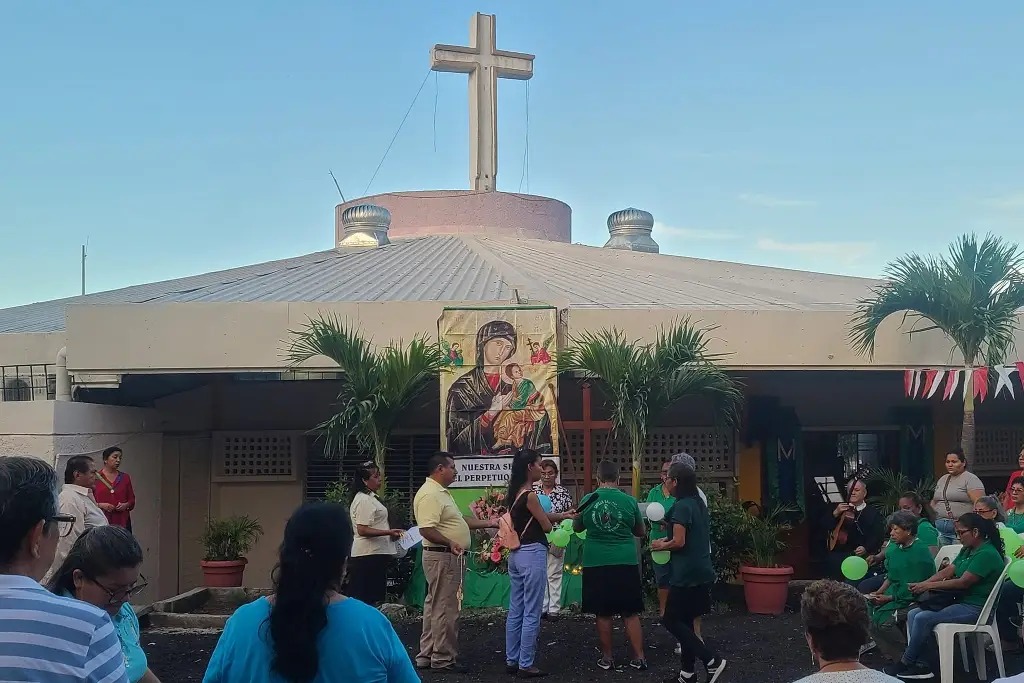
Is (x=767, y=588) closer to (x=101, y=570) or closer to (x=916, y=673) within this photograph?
(x=916, y=673)

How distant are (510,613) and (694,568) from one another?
54.5 inches

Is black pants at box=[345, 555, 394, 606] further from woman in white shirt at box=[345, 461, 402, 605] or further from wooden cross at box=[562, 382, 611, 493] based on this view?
wooden cross at box=[562, 382, 611, 493]

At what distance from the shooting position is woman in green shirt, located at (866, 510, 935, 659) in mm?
7051

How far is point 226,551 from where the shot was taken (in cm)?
1116

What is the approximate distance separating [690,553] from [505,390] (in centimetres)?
340

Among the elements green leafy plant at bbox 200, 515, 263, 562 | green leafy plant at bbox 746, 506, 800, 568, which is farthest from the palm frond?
green leafy plant at bbox 200, 515, 263, 562

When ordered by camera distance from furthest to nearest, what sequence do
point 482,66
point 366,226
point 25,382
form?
point 366,226 → point 482,66 → point 25,382

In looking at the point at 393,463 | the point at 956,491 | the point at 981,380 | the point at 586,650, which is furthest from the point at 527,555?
the point at 393,463

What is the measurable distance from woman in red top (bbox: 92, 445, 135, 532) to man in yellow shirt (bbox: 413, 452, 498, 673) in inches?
127

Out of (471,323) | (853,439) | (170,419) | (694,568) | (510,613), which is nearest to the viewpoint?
(694,568)

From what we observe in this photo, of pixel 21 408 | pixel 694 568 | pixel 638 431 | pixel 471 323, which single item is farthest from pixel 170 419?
pixel 694 568

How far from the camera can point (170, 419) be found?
11945mm

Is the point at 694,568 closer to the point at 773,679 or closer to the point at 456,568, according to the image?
the point at 773,679

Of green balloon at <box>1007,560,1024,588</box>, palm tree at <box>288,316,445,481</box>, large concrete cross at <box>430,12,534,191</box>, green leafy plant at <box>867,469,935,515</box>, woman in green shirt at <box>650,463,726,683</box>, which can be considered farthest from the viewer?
large concrete cross at <box>430,12,534,191</box>
